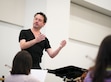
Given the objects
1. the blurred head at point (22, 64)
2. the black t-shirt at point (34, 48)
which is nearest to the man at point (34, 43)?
the black t-shirt at point (34, 48)

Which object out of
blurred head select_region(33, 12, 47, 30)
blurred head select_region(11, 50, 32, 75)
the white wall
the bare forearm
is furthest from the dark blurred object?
the white wall

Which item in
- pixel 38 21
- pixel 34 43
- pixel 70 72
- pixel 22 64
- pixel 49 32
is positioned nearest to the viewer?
pixel 22 64

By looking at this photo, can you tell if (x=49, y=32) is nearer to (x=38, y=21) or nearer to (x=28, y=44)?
(x=38, y=21)

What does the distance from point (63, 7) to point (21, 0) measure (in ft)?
2.33

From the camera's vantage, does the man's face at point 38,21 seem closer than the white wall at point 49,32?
Yes

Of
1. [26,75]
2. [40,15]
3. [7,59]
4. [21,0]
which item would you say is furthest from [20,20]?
[26,75]

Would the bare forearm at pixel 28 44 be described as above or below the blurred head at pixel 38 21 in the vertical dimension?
below

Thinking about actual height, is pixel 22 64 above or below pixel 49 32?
below

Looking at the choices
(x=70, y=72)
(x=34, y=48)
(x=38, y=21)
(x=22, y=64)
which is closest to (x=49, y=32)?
(x=38, y=21)

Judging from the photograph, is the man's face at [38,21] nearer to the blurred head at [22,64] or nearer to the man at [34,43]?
the man at [34,43]

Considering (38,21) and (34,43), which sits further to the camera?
(38,21)

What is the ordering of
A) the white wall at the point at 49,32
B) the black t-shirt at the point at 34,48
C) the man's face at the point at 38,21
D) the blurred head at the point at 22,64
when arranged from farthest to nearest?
the white wall at the point at 49,32, the man's face at the point at 38,21, the black t-shirt at the point at 34,48, the blurred head at the point at 22,64

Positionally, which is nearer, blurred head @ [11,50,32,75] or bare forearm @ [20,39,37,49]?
blurred head @ [11,50,32,75]

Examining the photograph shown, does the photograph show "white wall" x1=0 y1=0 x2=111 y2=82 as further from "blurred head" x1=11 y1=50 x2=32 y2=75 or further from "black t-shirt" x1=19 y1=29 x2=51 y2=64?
"blurred head" x1=11 y1=50 x2=32 y2=75
